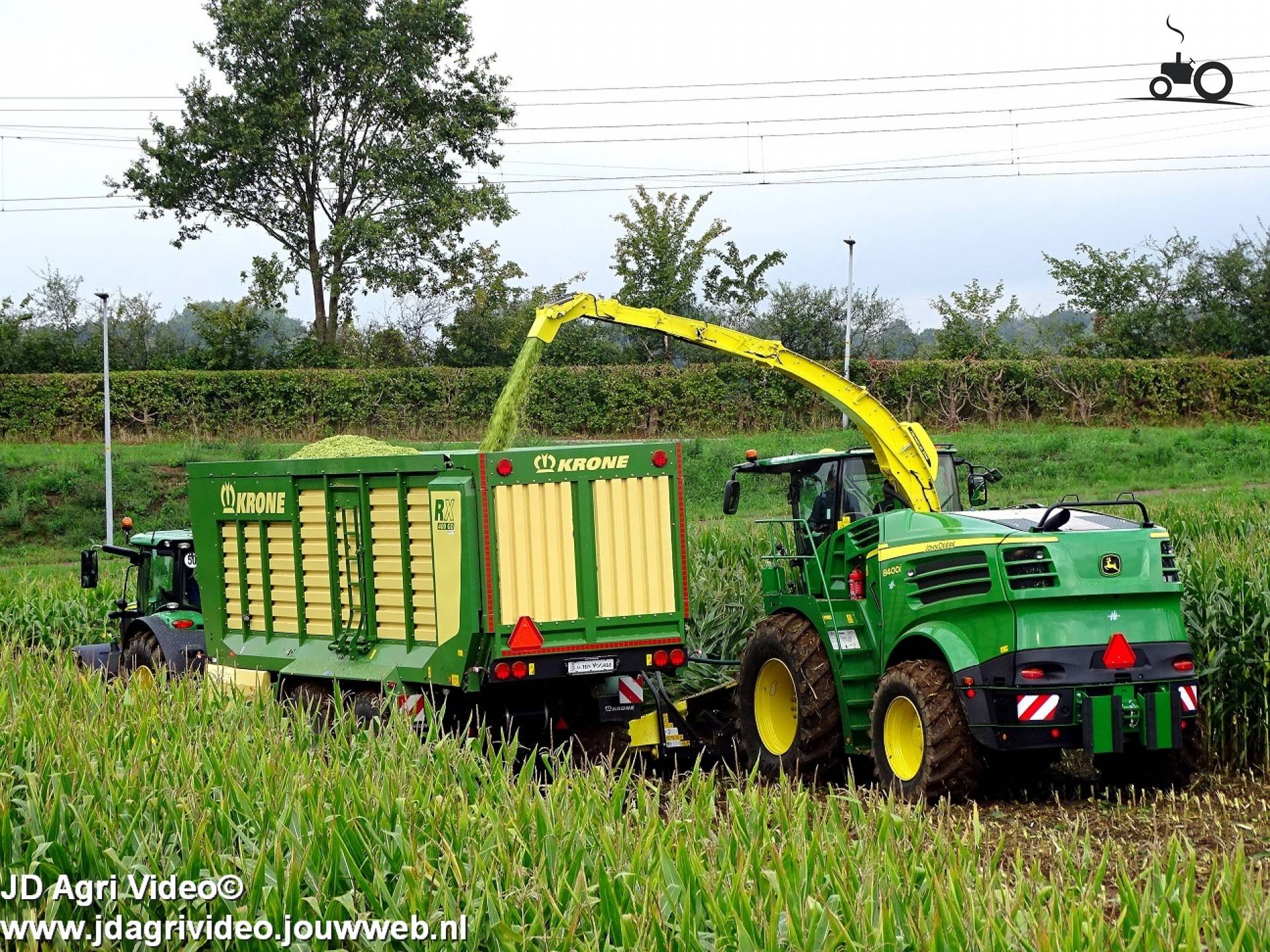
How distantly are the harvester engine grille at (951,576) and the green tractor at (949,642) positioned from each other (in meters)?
0.01

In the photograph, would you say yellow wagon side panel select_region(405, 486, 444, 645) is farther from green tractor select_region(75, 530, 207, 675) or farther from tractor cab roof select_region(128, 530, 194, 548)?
tractor cab roof select_region(128, 530, 194, 548)

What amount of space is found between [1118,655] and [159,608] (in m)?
9.15

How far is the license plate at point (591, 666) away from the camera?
33.4ft

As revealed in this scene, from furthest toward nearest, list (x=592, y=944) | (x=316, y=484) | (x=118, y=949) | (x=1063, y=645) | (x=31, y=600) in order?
1. (x=31, y=600)
2. (x=316, y=484)
3. (x=1063, y=645)
4. (x=118, y=949)
5. (x=592, y=944)

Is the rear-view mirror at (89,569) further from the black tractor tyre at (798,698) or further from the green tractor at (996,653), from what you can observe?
the green tractor at (996,653)

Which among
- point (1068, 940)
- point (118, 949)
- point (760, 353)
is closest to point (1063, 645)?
point (760, 353)

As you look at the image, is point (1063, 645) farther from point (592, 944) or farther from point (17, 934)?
point (17, 934)

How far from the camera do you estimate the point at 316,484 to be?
37.6 feet

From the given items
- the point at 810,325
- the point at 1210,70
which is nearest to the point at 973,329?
the point at 810,325

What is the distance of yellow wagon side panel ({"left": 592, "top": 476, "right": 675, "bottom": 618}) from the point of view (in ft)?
34.2

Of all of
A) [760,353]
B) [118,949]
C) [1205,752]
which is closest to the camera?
[118,949]

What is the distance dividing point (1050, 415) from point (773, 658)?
29.8m

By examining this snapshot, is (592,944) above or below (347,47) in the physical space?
below

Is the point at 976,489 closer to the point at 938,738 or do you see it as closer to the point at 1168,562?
the point at 1168,562
